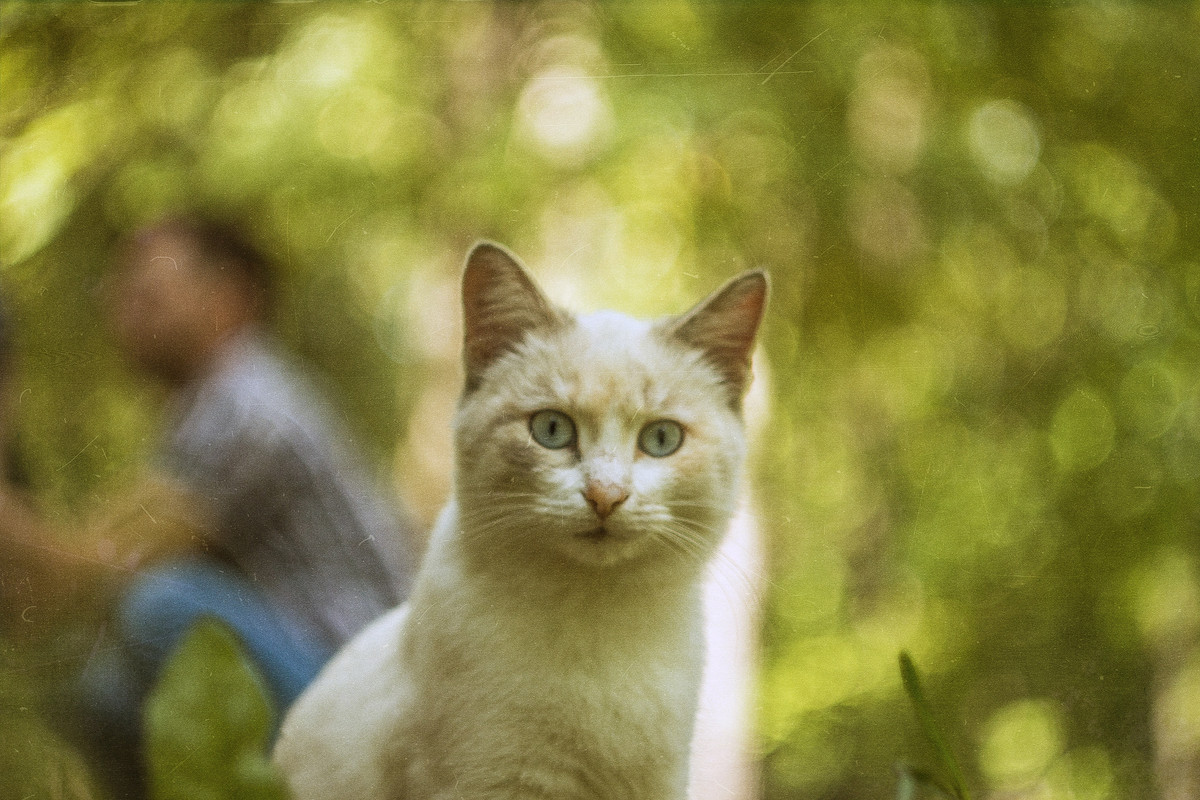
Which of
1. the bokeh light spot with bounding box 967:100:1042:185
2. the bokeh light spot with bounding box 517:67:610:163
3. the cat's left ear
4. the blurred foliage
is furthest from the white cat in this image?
the bokeh light spot with bounding box 967:100:1042:185

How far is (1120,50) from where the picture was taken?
48.3 inches

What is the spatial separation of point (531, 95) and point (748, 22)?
0.28m

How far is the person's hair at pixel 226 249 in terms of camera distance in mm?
1136

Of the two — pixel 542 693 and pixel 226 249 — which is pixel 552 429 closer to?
pixel 542 693

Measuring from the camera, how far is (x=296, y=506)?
1.11 m

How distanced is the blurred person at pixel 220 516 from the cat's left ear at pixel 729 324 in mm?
397

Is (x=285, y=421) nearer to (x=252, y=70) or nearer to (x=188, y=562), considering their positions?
(x=188, y=562)

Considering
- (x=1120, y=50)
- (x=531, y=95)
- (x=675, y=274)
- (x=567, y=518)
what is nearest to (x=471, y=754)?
(x=567, y=518)

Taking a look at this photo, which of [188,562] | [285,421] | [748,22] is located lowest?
[188,562]

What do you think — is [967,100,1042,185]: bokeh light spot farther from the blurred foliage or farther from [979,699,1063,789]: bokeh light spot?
[979,699,1063,789]: bokeh light spot

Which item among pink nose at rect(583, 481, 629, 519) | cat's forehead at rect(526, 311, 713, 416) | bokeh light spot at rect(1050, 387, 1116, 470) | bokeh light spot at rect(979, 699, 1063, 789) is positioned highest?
bokeh light spot at rect(1050, 387, 1116, 470)

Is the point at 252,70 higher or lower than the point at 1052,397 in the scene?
higher

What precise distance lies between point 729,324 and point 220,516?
2.00 ft

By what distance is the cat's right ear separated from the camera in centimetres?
98
